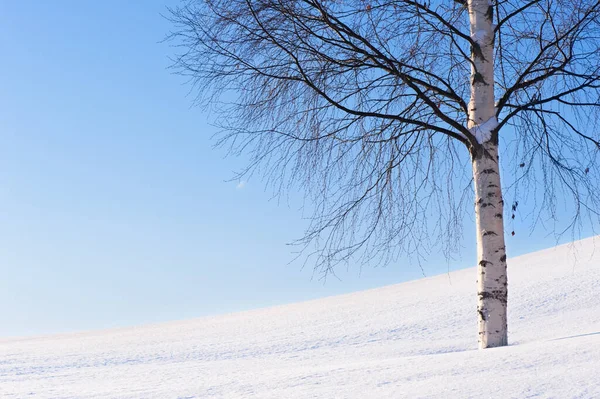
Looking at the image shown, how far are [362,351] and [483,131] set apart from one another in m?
3.10

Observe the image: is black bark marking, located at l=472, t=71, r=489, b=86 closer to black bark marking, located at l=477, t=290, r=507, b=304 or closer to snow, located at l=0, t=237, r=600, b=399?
black bark marking, located at l=477, t=290, r=507, b=304

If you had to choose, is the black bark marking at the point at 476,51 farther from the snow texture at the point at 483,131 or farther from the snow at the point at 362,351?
the snow at the point at 362,351

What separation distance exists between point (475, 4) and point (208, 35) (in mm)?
2445

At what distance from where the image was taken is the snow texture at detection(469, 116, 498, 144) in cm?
483

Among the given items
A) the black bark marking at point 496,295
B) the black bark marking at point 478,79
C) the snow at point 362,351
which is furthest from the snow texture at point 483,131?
the snow at point 362,351

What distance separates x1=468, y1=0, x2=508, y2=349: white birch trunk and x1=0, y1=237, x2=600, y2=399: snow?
17.1 inches

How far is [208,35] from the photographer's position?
15.9ft

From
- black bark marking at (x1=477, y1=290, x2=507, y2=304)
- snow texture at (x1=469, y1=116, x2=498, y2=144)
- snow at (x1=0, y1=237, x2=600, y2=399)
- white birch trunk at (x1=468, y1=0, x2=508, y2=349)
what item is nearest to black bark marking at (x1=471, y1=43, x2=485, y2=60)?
white birch trunk at (x1=468, y1=0, x2=508, y2=349)

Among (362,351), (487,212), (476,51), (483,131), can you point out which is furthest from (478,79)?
(362,351)

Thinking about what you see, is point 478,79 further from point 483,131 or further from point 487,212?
point 487,212

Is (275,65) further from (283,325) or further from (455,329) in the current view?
(283,325)

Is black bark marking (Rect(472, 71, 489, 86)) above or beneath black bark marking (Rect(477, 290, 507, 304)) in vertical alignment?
above

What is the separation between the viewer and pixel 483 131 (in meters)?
4.84

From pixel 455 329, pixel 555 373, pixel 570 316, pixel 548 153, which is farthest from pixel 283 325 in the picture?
pixel 555 373
